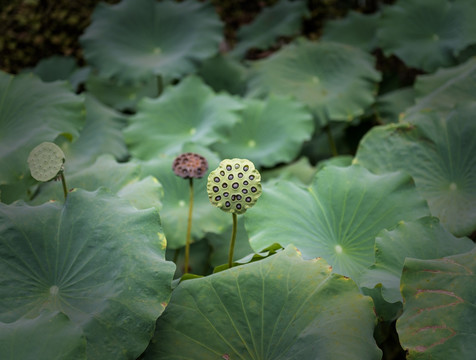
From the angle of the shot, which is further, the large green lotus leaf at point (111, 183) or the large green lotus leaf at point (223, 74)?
the large green lotus leaf at point (223, 74)

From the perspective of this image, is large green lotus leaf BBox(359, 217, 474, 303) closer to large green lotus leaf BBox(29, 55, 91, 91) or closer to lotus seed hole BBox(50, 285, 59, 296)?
lotus seed hole BBox(50, 285, 59, 296)

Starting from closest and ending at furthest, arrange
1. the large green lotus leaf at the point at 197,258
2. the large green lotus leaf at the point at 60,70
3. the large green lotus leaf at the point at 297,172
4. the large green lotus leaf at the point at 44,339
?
the large green lotus leaf at the point at 44,339, the large green lotus leaf at the point at 197,258, the large green lotus leaf at the point at 297,172, the large green lotus leaf at the point at 60,70

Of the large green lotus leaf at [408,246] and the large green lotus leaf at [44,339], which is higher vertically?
the large green lotus leaf at [44,339]

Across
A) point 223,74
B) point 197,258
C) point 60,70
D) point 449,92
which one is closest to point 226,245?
point 197,258

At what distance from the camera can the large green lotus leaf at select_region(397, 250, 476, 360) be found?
3.56ft

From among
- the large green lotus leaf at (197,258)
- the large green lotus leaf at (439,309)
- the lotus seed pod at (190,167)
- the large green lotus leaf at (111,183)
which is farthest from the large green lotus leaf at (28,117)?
the large green lotus leaf at (439,309)

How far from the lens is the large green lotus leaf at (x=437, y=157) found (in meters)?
1.66

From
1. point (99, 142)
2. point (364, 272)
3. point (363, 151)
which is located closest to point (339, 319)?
point (364, 272)

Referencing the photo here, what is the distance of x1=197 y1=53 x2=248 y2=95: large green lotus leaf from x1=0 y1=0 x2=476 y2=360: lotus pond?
0.04m

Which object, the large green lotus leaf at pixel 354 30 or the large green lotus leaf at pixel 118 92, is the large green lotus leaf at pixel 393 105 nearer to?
the large green lotus leaf at pixel 354 30

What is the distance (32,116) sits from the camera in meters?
1.72

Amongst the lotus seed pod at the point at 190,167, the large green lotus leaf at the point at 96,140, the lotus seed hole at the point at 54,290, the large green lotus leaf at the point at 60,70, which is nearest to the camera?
the lotus seed hole at the point at 54,290

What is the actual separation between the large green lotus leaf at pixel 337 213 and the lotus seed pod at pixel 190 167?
0.71ft

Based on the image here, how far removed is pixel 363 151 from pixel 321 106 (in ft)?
2.52
